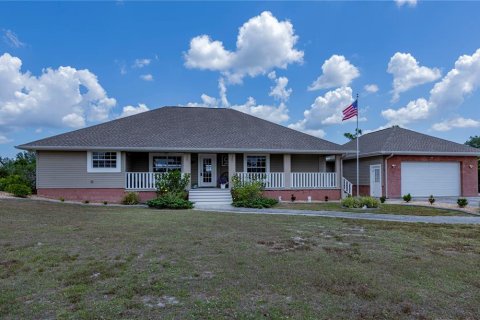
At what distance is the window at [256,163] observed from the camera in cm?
1786

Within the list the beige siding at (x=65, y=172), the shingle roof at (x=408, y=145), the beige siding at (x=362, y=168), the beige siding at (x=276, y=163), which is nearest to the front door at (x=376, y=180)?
the beige siding at (x=362, y=168)

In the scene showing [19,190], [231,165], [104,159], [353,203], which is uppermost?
[104,159]

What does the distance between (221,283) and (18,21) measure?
16.6 meters

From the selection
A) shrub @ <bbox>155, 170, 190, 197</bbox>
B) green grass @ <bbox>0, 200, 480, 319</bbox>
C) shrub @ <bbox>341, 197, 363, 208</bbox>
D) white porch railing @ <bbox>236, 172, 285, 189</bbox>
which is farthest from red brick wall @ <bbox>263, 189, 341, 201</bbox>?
green grass @ <bbox>0, 200, 480, 319</bbox>

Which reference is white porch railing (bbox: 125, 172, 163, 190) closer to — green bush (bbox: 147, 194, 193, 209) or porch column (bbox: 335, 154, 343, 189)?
green bush (bbox: 147, 194, 193, 209)

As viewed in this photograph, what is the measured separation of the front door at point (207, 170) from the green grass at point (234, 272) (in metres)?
9.47

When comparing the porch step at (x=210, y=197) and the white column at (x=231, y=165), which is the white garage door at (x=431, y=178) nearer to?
the white column at (x=231, y=165)

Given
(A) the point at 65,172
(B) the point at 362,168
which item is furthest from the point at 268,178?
(A) the point at 65,172

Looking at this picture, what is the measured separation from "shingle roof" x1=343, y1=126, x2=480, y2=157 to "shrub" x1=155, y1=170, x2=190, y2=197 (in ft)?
37.4

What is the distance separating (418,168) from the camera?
19234mm

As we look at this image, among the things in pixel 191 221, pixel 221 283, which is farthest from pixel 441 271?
pixel 191 221

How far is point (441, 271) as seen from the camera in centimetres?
490

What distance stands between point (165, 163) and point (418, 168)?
14876 millimetres

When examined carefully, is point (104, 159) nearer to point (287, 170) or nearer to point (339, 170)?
point (287, 170)
